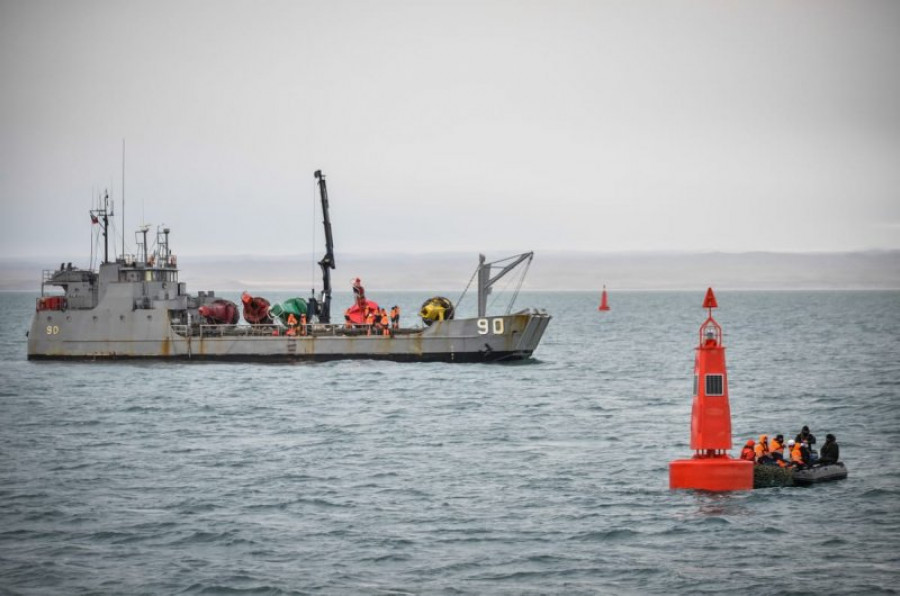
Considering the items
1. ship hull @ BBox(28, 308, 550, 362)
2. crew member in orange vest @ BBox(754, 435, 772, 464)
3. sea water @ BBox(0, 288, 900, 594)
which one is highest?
ship hull @ BBox(28, 308, 550, 362)

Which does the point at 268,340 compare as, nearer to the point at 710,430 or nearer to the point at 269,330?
the point at 269,330

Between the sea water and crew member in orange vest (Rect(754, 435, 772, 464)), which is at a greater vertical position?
crew member in orange vest (Rect(754, 435, 772, 464))

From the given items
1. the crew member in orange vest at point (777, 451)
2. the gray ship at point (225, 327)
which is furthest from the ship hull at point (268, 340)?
the crew member in orange vest at point (777, 451)

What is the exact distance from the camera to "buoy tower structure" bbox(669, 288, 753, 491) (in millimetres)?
26156

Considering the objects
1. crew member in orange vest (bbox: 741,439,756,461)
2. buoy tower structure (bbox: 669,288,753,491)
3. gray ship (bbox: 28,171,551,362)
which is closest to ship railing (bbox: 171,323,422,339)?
gray ship (bbox: 28,171,551,362)

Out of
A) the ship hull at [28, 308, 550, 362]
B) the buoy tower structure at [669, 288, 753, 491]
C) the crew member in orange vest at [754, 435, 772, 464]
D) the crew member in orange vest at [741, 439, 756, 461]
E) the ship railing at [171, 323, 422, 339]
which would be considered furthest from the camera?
the ship railing at [171, 323, 422, 339]

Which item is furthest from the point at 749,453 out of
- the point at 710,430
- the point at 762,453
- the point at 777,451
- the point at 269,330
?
the point at 269,330

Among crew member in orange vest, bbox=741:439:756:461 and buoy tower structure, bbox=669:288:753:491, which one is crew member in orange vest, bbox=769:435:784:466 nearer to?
crew member in orange vest, bbox=741:439:756:461

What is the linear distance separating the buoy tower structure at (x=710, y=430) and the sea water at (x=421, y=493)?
0.48 meters

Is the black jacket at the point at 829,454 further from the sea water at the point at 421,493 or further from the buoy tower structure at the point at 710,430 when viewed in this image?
the buoy tower structure at the point at 710,430

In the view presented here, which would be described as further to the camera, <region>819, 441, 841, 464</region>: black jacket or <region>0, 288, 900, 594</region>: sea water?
<region>819, 441, 841, 464</region>: black jacket

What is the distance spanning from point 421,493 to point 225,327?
36314 millimetres

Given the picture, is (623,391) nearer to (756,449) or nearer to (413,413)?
(413,413)

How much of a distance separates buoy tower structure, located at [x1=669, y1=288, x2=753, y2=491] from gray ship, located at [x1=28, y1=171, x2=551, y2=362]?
3166 cm
